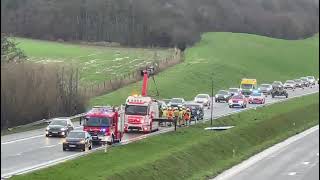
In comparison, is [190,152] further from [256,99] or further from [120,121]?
[256,99]

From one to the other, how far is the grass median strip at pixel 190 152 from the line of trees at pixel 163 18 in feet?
26.0

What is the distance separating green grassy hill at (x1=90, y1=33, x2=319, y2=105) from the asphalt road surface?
56.3 feet

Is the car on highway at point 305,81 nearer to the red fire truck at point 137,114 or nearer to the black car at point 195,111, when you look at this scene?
the black car at point 195,111

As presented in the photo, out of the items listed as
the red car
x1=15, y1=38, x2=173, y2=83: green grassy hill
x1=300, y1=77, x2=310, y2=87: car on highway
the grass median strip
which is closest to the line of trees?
the grass median strip

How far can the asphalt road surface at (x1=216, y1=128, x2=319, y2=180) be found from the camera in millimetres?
39188

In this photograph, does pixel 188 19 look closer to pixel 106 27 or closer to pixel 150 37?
pixel 106 27

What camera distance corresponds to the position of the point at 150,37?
73438 mm

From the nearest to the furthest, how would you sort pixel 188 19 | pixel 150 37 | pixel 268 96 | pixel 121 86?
pixel 188 19 → pixel 150 37 → pixel 121 86 → pixel 268 96

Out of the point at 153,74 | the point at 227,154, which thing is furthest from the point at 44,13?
the point at 153,74

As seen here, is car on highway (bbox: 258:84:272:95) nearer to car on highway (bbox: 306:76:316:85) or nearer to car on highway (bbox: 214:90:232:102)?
car on highway (bbox: 306:76:316:85)

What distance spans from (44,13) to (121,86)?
5100 cm

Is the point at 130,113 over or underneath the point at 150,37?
underneath

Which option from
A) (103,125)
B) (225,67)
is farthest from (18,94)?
(225,67)

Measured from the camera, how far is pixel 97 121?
A: 4228 centimetres
